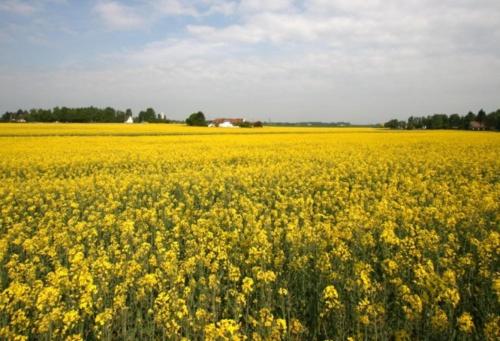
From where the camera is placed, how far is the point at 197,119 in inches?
3022

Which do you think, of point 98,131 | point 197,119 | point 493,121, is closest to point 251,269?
point 98,131

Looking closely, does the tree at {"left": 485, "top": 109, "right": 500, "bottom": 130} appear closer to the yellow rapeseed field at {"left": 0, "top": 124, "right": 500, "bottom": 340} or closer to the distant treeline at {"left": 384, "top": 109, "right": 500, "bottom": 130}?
the distant treeline at {"left": 384, "top": 109, "right": 500, "bottom": 130}

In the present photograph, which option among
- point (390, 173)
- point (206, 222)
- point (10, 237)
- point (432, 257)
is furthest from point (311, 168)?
point (10, 237)

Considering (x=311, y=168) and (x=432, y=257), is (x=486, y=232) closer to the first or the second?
(x=432, y=257)

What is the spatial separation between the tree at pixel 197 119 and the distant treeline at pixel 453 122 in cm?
4049

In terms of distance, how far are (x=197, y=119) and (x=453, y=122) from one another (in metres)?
55.1

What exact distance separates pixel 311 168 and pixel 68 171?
10681 mm

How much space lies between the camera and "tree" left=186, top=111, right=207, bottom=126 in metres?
76.7

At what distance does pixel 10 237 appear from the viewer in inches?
274

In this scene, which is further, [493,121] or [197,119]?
[197,119]

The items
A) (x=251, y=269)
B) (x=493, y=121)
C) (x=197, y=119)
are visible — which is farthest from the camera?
(x=197, y=119)

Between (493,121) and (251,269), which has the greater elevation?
(493,121)

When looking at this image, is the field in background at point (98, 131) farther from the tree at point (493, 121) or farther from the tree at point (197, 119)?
the tree at point (493, 121)

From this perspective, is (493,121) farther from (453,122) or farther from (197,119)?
(197,119)
